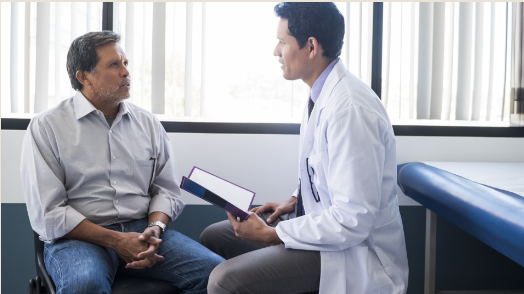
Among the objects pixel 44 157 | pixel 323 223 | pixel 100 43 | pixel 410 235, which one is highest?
pixel 100 43

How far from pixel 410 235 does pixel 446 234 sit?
208 millimetres

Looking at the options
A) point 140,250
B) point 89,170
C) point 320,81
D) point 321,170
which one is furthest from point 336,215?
point 89,170

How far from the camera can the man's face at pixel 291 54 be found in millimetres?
1365

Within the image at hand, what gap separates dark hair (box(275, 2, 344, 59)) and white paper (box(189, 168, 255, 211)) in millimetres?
540

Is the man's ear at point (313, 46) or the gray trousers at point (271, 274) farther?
the man's ear at point (313, 46)

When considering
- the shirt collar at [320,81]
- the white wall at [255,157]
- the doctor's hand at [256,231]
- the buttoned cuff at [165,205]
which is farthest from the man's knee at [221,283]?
the white wall at [255,157]

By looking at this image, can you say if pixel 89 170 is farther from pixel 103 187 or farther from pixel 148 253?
pixel 148 253

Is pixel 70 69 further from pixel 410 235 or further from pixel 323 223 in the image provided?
pixel 410 235

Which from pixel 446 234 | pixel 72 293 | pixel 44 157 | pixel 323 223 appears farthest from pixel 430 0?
pixel 72 293

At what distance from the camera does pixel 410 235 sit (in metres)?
2.23

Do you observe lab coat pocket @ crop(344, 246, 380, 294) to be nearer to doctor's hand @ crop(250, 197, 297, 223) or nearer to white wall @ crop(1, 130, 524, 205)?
doctor's hand @ crop(250, 197, 297, 223)

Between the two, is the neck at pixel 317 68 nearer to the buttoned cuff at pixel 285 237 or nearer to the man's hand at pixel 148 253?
the buttoned cuff at pixel 285 237

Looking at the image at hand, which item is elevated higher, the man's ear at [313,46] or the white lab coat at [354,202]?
the man's ear at [313,46]

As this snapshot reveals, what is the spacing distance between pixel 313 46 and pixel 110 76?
2.78 ft
